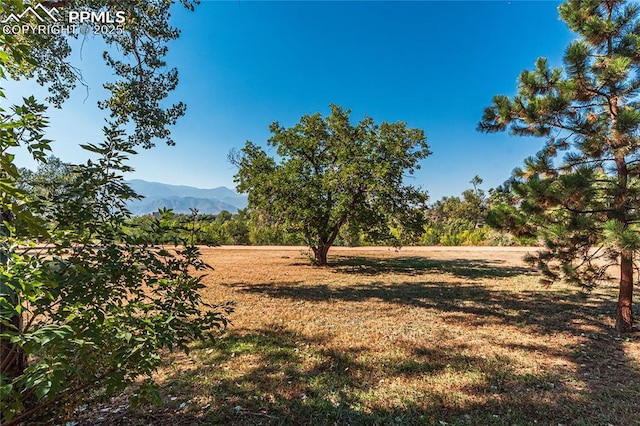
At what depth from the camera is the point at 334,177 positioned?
34.3 feet

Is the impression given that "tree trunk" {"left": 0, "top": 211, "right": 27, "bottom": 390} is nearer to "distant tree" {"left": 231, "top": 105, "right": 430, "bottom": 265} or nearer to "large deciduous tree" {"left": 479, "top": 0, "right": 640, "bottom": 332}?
"large deciduous tree" {"left": 479, "top": 0, "right": 640, "bottom": 332}

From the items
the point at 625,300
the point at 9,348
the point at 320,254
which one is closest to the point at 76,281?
the point at 9,348

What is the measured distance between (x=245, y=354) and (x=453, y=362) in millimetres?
2574

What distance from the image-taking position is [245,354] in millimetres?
3676

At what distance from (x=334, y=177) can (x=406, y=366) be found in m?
7.77

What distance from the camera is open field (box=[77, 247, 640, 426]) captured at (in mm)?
2510

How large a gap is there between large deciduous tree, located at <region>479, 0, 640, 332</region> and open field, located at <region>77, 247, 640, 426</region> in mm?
1211

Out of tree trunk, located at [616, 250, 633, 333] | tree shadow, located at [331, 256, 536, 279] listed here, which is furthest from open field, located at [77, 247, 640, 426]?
tree shadow, located at [331, 256, 536, 279]

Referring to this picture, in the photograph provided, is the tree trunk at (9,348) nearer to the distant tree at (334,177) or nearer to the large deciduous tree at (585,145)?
the large deciduous tree at (585,145)

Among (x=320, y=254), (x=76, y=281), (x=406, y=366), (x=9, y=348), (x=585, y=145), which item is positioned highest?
(x=585, y=145)

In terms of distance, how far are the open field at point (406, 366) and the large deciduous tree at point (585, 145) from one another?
1211 millimetres

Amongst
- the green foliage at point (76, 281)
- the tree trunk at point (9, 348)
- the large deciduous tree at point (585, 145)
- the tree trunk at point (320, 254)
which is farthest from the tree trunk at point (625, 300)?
the tree trunk at point (320, 254)

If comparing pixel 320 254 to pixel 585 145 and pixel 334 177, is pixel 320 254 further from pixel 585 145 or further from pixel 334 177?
pixel 585 145

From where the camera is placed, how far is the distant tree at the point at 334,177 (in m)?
10.2
